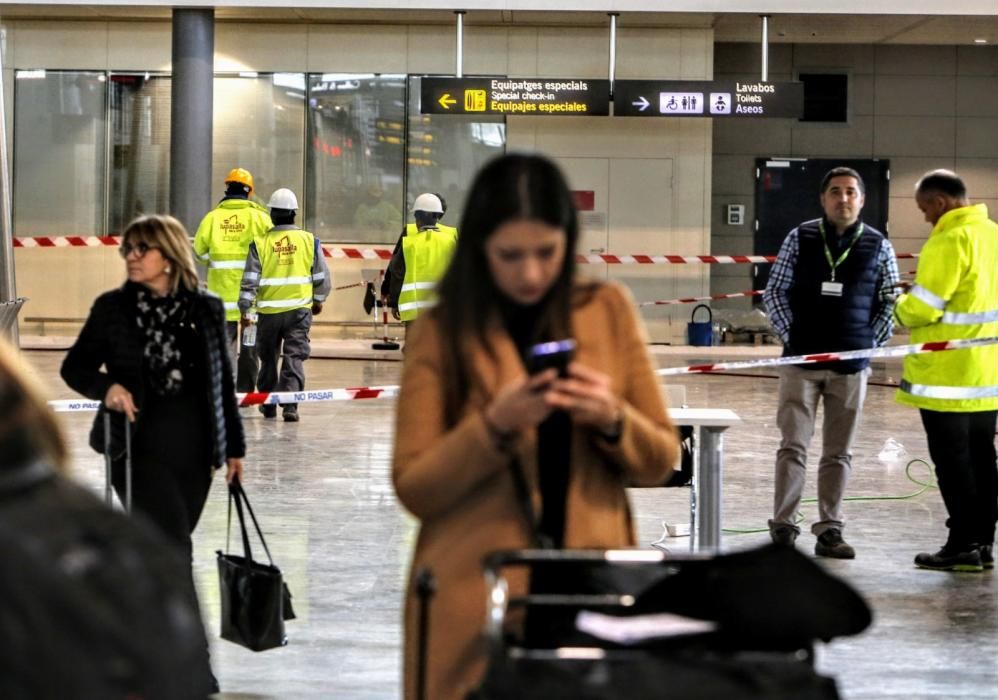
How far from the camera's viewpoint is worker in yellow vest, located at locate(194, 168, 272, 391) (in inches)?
470

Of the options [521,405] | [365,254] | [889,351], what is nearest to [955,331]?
[889,351]

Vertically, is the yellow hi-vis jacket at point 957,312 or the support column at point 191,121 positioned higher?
the support column at point 191,121

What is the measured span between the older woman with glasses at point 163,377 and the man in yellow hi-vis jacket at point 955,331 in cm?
325

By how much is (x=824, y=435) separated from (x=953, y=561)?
2.71 ft

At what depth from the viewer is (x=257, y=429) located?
1159 cm

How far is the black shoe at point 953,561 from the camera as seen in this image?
699 centimetres

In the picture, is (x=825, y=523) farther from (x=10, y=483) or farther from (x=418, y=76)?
(x=418, y=76)

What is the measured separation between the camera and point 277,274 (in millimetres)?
11562

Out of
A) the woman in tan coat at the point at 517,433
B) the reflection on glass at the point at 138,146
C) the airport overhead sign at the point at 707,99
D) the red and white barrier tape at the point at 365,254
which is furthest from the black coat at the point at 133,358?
the reflection on glass at the point at 138,146

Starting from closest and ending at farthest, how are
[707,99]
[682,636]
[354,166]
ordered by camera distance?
[682,636] < [707,99] < [354,166]

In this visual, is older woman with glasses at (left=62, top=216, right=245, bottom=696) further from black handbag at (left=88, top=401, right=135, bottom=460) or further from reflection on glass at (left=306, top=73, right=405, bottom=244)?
reflection on glass at (left=306, top=73, right=405, bottom=244)

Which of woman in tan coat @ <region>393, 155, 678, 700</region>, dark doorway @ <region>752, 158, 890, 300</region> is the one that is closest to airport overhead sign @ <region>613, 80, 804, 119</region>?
dark doorway @ <region>752, 158, 890, 300</region>

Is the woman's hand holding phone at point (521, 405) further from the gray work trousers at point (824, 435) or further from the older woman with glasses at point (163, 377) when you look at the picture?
the gray work trousers at point (824, 435)

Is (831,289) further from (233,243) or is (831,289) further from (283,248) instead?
(233,243)
